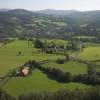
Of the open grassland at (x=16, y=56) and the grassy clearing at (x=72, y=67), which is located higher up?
the grassy clearing at (x=72, y=67)

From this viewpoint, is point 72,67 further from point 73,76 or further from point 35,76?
point 35,76

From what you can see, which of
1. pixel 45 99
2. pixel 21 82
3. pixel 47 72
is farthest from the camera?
pixel 47 72

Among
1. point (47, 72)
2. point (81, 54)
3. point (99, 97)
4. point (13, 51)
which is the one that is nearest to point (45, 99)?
point (99, 97)

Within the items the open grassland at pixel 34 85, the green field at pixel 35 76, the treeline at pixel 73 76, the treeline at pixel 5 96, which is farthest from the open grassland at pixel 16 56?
the treeline at pixel 5 96

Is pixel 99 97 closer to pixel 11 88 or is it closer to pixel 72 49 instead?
pixel 11 88

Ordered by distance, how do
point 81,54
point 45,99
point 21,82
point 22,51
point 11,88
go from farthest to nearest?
point 22,51 < point 81,54 < point 21,82 < point 11,88 < point 45,99

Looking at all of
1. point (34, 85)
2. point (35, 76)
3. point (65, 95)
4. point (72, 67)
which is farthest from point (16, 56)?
point (65, 95)

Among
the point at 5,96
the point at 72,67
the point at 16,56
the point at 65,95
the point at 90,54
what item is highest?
the point at 65,95

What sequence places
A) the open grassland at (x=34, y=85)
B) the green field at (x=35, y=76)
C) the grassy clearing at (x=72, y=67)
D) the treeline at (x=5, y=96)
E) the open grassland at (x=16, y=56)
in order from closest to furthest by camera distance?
the treeline at (x=5, y=96)
the open grassland at (x=34, y=85)
the green field at (x=35, y=76)
the grassy clearing at (x=72, y=67)
the open grassland at (x=16, y=56)

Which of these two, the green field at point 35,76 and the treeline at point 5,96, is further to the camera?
the green field at point 35,76

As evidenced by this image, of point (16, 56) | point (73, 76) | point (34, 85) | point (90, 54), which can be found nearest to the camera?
point (34, 85)

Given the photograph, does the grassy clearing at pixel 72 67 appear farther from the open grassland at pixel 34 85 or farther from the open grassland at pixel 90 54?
the open grassland at pixel 90 54
